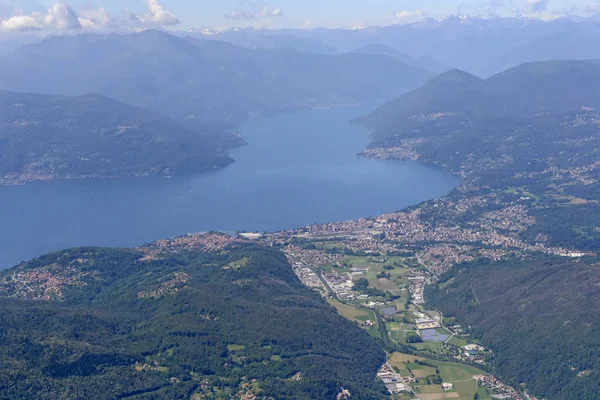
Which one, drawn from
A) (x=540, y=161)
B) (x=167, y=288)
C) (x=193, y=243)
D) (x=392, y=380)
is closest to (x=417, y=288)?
(x=392, y=380)

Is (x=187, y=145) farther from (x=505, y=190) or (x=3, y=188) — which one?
(x=505, y=190)

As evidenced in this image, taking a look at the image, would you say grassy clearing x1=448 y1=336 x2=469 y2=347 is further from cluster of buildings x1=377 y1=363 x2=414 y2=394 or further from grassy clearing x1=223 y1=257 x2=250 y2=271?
grassy clearing x1=223 y1=257 x2=250 y2=271

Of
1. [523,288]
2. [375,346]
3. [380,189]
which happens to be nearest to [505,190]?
[380,189]

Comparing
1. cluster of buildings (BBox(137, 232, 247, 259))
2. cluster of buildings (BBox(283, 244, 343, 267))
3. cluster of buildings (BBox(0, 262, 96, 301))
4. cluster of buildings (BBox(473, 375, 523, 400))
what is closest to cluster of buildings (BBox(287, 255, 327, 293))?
cluster of buildings (BBox(283, 244, 343, 267))

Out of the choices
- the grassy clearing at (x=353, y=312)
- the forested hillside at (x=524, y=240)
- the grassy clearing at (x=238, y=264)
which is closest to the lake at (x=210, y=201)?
the forested hillside at (x=524, y=240)

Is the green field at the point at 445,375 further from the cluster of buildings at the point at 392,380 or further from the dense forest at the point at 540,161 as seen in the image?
the dense forest at the point at 540,161

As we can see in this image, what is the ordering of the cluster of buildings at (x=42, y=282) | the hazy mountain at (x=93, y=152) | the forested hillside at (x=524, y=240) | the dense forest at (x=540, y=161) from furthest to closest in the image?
the hazy mountain at (x=93, y=152) → the dense forest at (x=540, y=161) → the cluster of buildings at (x=42, y=282) → the forested hillside at (x=524, y=240)

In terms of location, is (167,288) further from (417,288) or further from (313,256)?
(417,288)
